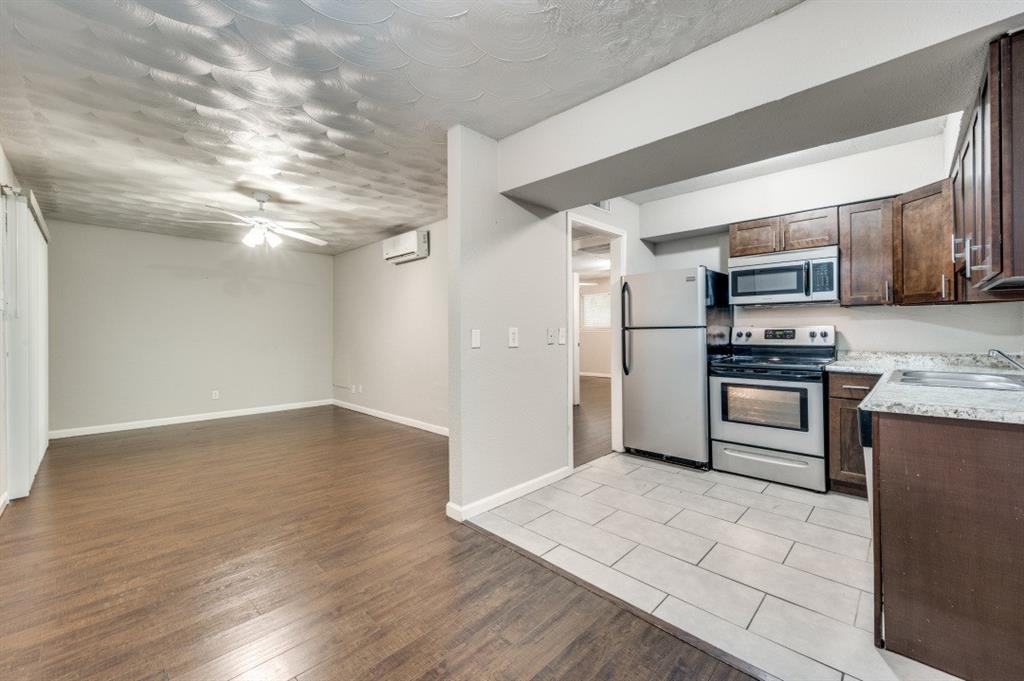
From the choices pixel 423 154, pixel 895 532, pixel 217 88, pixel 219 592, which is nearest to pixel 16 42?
pixel 217 88

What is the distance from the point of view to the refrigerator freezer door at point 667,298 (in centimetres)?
353

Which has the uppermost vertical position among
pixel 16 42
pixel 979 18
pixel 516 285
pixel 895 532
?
pixel 16 42

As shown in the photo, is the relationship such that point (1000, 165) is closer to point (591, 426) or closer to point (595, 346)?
point (591, 426)

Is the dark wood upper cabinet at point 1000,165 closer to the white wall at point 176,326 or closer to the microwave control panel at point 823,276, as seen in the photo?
the microwave control panel at point 823,276

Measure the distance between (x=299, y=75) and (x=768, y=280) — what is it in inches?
138

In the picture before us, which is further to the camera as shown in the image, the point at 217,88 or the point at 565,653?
the point at 217,88

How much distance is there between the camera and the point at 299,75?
210 cm

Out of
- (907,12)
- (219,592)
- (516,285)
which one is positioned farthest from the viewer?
(516,285)

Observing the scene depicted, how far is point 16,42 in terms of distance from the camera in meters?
1.84

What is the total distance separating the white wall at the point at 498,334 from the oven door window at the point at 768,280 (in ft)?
5.02

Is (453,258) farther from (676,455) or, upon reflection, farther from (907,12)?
(676,455)

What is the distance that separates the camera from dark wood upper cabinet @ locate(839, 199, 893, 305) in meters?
2.99

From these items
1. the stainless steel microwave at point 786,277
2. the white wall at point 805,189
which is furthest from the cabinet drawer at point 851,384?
the white wall at point 805,189

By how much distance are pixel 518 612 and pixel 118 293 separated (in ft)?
19.8
